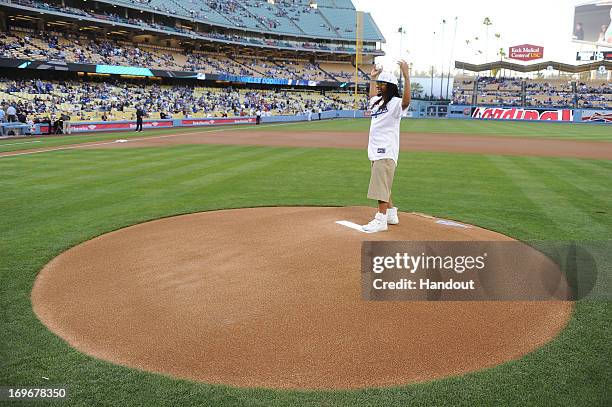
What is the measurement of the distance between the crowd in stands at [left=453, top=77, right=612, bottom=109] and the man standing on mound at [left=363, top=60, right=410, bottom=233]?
71.0 meters

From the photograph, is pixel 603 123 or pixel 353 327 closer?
pixel 353 327

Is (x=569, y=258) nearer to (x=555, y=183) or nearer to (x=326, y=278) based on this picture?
(x=326, y=278)

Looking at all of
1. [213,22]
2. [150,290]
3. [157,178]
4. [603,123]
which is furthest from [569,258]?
[213,22]

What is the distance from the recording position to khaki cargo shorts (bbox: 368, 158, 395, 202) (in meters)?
6.89

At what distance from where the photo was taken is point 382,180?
6922 millimetres

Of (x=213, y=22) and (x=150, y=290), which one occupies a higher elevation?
(x=213, y=22)

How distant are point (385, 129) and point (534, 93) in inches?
3059

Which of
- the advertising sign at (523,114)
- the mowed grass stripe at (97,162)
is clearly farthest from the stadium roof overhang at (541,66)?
the mowed grass stripe at (97,162)

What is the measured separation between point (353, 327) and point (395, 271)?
1.26m

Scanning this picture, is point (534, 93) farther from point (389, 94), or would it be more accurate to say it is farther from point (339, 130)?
point (389, 94)

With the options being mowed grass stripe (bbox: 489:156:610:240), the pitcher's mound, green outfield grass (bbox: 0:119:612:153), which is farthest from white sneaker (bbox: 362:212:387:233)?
green outfield grass (bbox: 0:119:612:153)

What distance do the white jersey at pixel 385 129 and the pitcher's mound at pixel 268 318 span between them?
1.29 metres

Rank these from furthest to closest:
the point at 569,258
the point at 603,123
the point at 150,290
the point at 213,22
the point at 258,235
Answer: the point at 213,22 → the point at 603,123 → the point at 258,235 → the point at 569,258 → the point at 150,290

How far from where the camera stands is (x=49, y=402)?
3.13 metres
